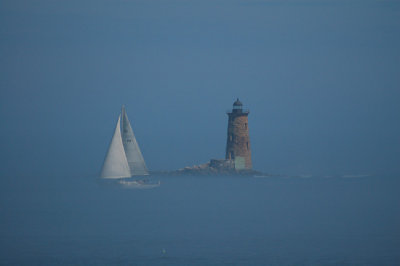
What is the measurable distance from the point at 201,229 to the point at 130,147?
70.3ft

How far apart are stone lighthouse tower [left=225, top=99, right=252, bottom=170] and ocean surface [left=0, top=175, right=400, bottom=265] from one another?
3.82 meters

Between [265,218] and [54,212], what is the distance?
15.0 metres

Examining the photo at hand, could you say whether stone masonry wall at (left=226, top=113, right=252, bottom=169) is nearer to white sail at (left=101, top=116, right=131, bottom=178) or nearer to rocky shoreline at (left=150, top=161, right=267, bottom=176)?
rocky shoreline at (left=150, top=161, right=267, bottom=176)

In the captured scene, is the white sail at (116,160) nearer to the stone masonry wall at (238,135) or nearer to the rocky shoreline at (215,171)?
the stone masonry wall at (238,135)

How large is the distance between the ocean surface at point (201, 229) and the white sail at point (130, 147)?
2.87 metres

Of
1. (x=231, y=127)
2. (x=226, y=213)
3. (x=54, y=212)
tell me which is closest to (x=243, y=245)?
(x=226, y=213)

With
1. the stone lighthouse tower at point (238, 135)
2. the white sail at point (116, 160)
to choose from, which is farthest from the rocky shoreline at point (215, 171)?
the white sail at point (116, 160)

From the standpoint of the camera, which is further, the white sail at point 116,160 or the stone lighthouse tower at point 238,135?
the stone lighthouse tower at point 238,135

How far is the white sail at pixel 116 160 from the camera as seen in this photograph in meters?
53.7

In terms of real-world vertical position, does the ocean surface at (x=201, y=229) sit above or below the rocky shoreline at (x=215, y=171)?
below

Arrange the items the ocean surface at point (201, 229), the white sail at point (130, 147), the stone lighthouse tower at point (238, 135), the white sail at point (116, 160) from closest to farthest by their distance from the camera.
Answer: the ocean surface at point (201, 229), the white sail at point (116, 160), the white sail at point (130, 147), the stone lighthouse tower at point (238, 135)

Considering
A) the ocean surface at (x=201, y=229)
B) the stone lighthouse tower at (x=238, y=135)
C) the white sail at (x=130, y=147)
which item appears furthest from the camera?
the stone lighthouse tower at (x=238, y=135)

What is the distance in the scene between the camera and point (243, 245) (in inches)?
1288

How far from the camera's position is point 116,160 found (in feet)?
177
